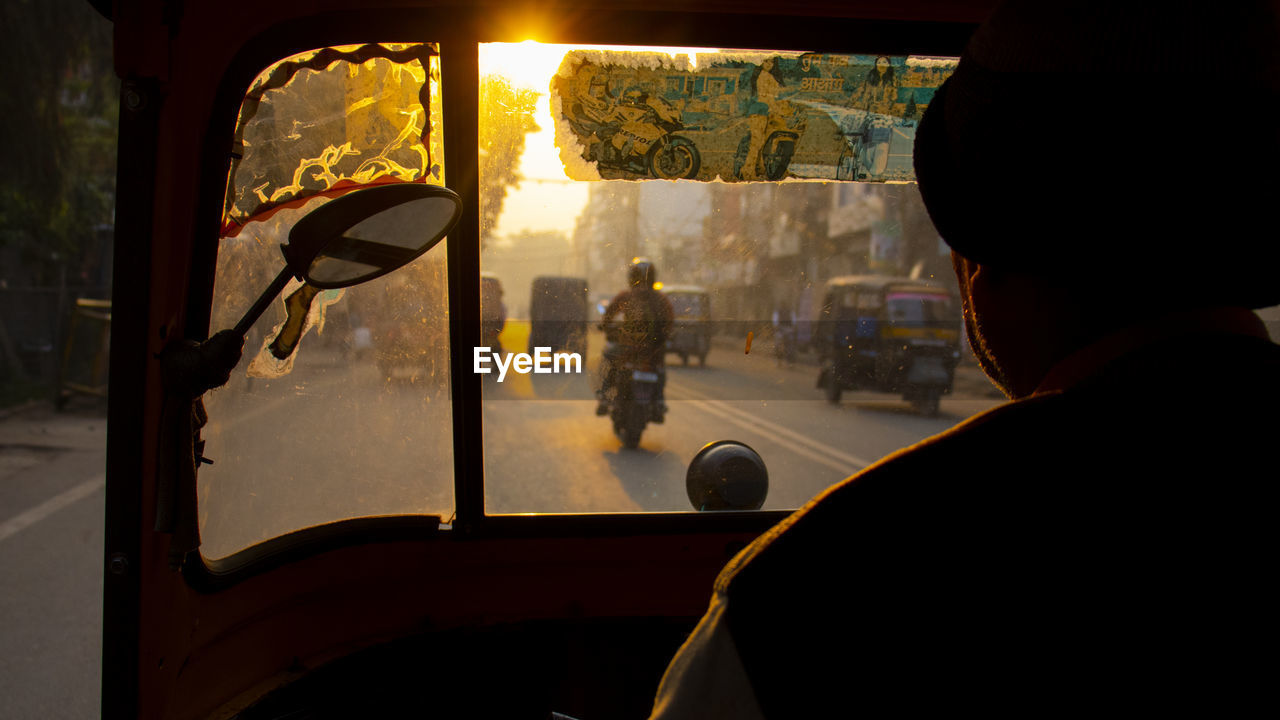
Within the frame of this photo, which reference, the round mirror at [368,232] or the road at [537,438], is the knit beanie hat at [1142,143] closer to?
the round mirror at [368,232]

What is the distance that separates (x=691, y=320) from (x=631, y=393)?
0.25m

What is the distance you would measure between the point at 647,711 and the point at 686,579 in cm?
38

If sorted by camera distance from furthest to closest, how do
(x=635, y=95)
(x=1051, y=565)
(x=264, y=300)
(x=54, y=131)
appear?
(x=54, y=131), (x=635, y=95), (x=264, y=300), (x=1051, y=565)

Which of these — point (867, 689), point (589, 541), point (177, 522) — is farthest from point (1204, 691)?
point (589, 541)

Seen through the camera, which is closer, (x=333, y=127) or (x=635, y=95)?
(x=333, y=127)

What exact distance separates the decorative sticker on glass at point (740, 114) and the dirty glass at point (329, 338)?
37 centimetres

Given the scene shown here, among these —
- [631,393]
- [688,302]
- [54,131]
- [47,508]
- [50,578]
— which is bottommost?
[50,578]

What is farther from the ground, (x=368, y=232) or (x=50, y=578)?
(x=368, y=232)

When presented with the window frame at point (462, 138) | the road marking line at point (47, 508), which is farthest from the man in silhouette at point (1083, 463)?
the road marking line at point (47, 508)

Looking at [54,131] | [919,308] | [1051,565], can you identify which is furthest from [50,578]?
[54,131]

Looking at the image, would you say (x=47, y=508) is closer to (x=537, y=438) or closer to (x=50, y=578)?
(x=50, y=578)

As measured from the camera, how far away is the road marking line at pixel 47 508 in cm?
694

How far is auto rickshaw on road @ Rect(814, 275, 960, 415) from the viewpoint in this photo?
2.04m

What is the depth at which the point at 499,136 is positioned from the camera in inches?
73.7
